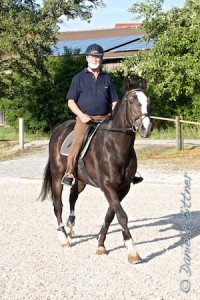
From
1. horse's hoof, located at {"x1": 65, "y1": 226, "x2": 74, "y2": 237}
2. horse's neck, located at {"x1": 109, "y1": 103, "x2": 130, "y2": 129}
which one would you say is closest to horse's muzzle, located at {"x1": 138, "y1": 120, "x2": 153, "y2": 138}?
horse's neck, located at {"x1": 109, "y1": 103, "x2": 130, "y2": 129}

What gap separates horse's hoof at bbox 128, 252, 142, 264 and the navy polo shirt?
82.4 inches

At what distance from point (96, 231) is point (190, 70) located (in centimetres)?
937

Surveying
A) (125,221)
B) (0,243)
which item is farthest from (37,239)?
(125,221)

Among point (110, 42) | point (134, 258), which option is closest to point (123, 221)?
point (134, 258)

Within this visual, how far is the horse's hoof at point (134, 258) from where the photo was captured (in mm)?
6641

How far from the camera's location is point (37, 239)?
8.05 metres

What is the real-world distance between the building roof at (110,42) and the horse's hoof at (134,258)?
67.7ft

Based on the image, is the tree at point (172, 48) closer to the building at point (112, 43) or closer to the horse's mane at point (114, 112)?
the building at point (112, 43)

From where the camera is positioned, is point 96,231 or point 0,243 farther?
point 96,231

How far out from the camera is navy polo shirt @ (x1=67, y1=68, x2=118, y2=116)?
7695 millimetres

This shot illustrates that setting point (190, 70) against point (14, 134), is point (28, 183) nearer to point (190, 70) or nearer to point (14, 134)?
point (190, 70)

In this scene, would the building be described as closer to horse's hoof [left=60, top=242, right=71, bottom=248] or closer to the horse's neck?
the horse's neck

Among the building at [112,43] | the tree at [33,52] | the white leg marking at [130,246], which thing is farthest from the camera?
the building at [112,43]

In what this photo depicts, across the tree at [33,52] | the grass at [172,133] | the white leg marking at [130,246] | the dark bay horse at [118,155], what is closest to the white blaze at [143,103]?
the dark bay horse at [118,155]
